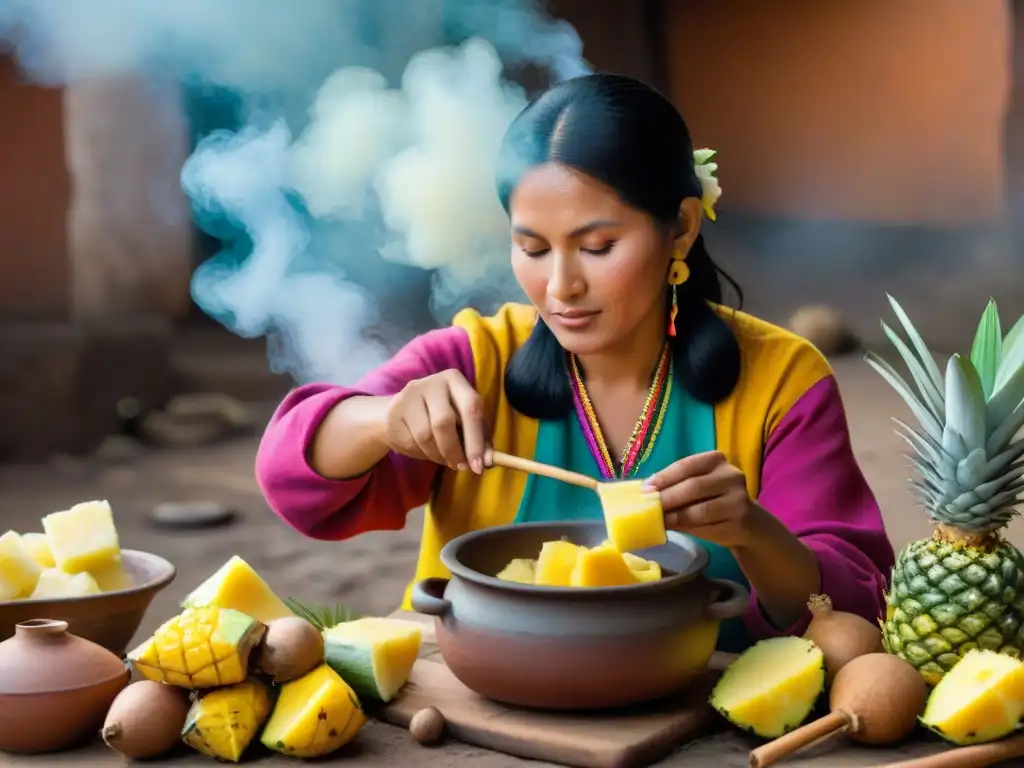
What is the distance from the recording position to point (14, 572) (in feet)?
6.21

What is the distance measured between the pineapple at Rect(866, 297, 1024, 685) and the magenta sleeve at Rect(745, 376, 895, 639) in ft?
0.78

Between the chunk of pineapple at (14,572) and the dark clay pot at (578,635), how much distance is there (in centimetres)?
59

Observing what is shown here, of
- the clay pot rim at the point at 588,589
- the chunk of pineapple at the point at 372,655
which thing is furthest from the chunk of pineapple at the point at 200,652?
the clay pot rim at the point at 588,589

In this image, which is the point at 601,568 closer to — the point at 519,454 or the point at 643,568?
the point at 643,568

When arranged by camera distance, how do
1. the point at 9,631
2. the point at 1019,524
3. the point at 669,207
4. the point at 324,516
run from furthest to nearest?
the point at 1019,524
the point at 324,516
the point at 669,207
the point at 9,631

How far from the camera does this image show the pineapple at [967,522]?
174 centimetres

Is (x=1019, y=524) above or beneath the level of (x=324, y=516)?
beneath

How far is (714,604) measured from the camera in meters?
1.69

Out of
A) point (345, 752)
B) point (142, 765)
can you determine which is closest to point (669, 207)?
point (345, 752)

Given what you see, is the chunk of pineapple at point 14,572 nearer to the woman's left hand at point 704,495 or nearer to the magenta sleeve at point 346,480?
the magenta sleeve at point 346,480

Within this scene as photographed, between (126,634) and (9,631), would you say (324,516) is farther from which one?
(9,631)

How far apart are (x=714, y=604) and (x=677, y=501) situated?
14cm

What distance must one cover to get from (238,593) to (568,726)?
50cm

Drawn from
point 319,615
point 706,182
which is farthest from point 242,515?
point 706,182
